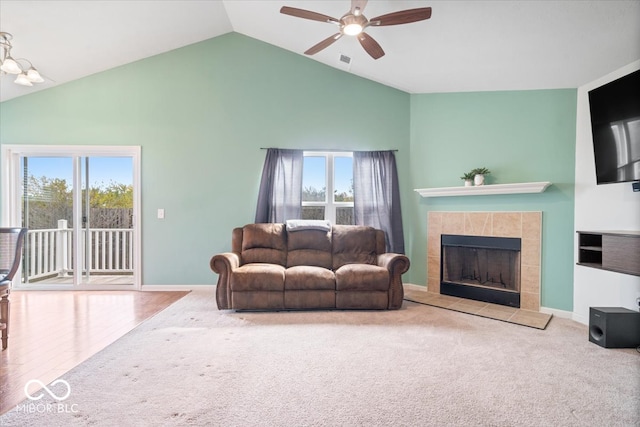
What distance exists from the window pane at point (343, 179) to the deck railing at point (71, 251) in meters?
3.14

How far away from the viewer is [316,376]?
2068mm

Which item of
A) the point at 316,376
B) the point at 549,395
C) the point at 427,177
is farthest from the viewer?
the point at 427,177

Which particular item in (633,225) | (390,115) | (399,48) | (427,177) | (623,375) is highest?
(399,48)

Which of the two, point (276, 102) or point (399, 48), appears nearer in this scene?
point (399, 48)

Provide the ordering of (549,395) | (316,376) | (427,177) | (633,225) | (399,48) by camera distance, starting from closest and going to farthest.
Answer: (549,395) < (316,376) < (633,225) < (399,48) < (427,177)

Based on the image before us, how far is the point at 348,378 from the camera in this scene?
2.04m

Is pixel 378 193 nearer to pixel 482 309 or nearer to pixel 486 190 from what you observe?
pixel 486 190

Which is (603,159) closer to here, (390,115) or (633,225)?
(633,225)

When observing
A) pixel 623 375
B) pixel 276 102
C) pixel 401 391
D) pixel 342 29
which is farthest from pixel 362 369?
pixel 276 102

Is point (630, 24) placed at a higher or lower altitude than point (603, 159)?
higher

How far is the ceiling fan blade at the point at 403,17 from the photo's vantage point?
2.33 meters

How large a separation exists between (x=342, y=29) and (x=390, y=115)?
2.11m

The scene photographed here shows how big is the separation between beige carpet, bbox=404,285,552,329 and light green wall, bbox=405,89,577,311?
0.27 metres

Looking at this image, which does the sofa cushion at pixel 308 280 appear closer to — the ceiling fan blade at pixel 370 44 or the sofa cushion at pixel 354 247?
the sofa cushion at pixel 354 247
